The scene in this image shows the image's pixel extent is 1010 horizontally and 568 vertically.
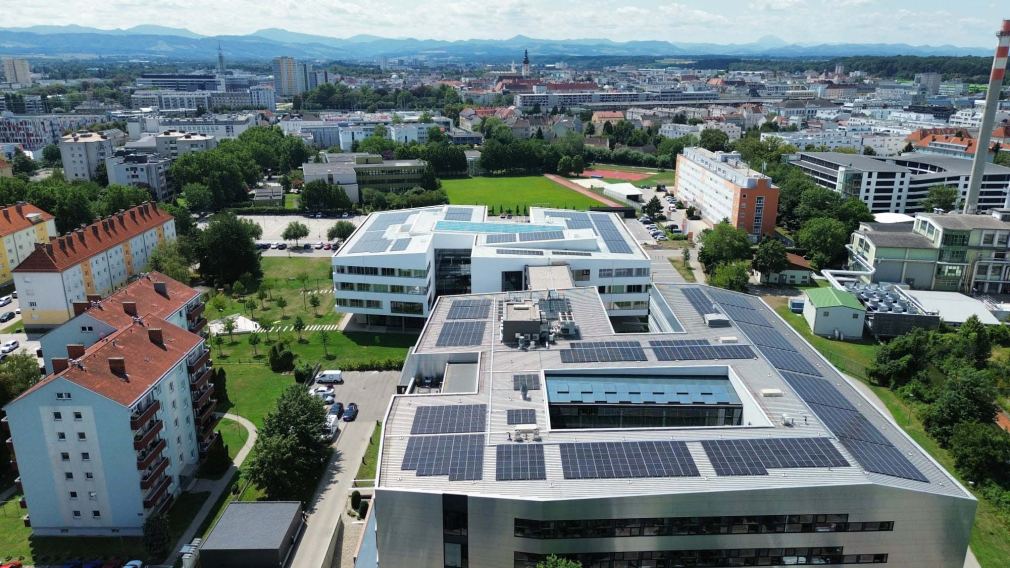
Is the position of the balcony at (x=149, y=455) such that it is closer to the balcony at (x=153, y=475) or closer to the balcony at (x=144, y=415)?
the balcony at (x=153, y=475)

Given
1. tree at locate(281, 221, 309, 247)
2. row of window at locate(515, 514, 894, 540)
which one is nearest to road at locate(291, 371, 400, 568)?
row of window at locate(515, 514, 894, 540)

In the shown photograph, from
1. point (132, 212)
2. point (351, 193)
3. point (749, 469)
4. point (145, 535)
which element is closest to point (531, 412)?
point (749, 469)

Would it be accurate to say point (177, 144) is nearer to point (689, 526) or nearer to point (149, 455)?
point (149, 455)

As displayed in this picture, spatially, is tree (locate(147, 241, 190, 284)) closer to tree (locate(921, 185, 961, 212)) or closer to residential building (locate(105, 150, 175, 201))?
residential building (locate(105, 150, 175, 201))

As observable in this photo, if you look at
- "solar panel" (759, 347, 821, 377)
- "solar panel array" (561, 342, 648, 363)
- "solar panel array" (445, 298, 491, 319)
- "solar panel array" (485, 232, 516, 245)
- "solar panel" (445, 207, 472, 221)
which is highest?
"solar panel" (445, 207, 472, 221)

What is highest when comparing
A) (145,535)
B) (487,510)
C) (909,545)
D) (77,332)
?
(77,332)

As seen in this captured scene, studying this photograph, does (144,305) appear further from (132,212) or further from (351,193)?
(351,193)
